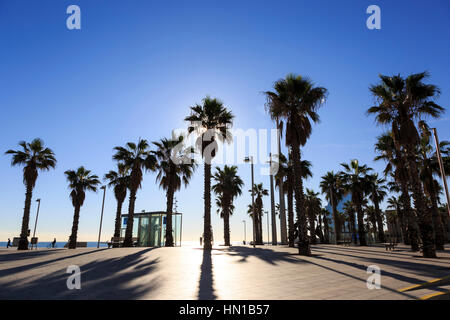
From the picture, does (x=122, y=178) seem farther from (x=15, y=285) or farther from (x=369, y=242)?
(x=369, y=242)

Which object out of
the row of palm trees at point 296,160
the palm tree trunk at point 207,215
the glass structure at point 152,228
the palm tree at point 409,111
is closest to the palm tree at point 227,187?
the row of palm trees at point 296,160

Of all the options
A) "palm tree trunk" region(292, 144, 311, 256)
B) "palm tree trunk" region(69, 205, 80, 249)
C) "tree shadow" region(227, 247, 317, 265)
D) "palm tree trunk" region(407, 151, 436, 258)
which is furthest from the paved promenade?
"palm tree trunk" region(69, 205, 80, 249)

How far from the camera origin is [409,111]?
63.1ft

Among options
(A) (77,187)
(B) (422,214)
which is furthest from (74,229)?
(B) (422,214)

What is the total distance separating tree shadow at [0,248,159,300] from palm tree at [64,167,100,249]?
2578 centimetres

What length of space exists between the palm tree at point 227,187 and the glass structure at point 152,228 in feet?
25.2

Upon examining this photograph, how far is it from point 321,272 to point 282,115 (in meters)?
12.2

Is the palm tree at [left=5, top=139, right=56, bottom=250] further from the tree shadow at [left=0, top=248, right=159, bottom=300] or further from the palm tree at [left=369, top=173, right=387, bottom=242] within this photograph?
the palm tree at [left=369, top=173, right=387, bottom=242]

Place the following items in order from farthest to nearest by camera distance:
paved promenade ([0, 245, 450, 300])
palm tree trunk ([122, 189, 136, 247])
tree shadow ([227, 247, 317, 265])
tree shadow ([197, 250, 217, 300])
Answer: palm tree trunk ([122, 189, 136, 247])
tree shadow ([227, 247, 317, 265])
paved promenade ([0, 245, 450, 300])
tree shadow ([197, 250, 217, 300])

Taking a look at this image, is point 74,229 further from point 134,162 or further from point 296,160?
point 296,160

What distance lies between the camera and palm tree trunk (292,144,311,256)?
1704 cm

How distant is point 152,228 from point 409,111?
1085 inches
